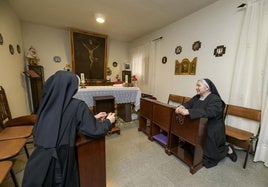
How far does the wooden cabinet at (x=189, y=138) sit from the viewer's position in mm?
1700

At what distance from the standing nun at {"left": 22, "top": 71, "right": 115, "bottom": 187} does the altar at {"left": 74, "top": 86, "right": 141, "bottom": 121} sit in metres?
1.81

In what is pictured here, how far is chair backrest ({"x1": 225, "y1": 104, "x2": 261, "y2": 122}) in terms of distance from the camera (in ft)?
6.38

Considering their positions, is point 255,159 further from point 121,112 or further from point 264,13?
point 121,112

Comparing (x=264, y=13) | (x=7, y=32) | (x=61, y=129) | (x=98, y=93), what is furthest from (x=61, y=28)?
(x=264, y=13)

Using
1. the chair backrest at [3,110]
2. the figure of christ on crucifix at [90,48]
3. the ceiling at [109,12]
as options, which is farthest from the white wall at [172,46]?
the figure of christ on crucifix at [90,48]

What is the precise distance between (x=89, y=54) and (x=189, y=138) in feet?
13.1

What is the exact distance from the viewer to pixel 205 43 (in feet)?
8.89

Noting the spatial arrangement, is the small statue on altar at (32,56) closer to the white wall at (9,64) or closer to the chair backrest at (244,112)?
the white wall at (9,64)

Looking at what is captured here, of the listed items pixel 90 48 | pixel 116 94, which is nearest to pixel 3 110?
pixel 116 94

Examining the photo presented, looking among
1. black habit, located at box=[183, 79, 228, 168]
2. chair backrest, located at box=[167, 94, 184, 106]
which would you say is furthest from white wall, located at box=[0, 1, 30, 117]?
chair backrest, located at box=[167, 94, 184, 106]

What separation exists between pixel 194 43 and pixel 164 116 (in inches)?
74.9

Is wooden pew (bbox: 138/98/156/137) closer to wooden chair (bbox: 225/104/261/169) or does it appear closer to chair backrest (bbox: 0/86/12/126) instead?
wooden chair (bbox: 225/104/261/169)

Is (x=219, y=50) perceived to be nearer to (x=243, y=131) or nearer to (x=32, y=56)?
(x=243, y=131)

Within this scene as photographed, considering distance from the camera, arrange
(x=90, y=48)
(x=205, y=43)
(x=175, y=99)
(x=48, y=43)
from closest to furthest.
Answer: (x=205, y=43)
(x=175, y=99)
(x=48, y=43)
(x=90, y=48)
